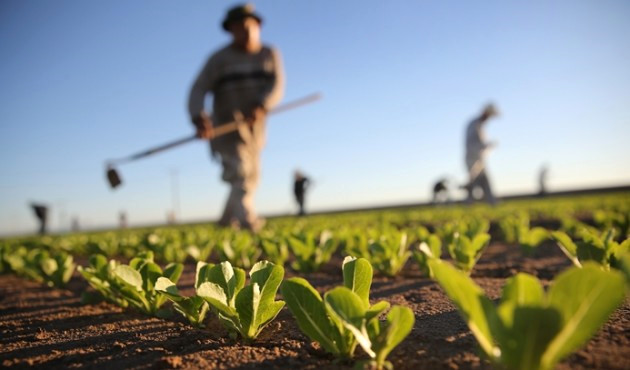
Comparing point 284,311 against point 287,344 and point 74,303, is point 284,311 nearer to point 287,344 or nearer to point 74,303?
point 287,344

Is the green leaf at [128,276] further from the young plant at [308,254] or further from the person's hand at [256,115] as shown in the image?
the person's hand at [256,115]

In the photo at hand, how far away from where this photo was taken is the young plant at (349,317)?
0.88m

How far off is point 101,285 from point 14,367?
1.96 feet

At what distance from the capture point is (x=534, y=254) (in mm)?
2936

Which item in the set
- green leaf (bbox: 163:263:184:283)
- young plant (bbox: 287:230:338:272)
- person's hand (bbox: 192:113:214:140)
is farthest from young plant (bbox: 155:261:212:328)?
person's hand (bbox: 192:113:214:140)

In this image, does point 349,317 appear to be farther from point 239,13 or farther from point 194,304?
point 239,13

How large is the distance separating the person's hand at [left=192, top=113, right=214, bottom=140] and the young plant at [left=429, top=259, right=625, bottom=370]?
5029mm

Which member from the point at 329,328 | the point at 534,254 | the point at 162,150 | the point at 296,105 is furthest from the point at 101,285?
the point at 296,105

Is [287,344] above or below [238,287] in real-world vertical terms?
below

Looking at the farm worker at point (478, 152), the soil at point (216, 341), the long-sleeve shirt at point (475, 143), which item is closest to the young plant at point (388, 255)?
the soil at point (216, 341)

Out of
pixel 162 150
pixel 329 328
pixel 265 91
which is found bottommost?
pixel 329 328

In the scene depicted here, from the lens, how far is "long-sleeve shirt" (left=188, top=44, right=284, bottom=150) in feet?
19.0

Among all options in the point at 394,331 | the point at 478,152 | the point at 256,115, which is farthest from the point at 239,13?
the point at 478,152

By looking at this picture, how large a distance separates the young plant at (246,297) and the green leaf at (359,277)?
21 cm
